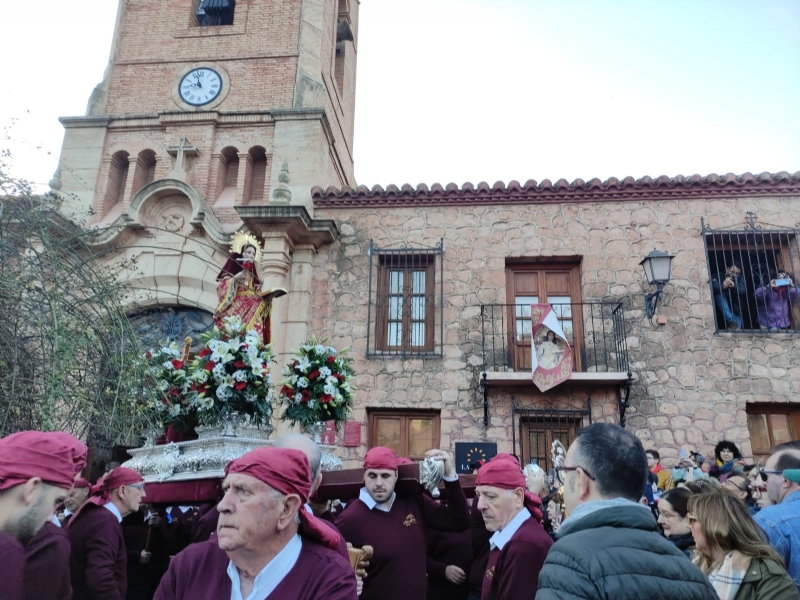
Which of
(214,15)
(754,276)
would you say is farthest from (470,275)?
(214,15)

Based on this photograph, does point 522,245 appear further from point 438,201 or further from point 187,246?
point 187,246

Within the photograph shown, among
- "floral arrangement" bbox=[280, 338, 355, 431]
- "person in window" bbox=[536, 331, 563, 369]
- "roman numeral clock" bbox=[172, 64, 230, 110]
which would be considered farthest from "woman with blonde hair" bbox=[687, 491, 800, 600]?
"roman numeral clock" bbox=[172, 64, 230, 110]

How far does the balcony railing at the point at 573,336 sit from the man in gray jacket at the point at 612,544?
7.27 meters

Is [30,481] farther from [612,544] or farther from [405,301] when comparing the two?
[405,301]

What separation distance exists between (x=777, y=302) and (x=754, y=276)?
2.25 ft

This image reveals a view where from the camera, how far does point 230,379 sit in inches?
183

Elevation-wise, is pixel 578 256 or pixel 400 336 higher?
pixel 578 256

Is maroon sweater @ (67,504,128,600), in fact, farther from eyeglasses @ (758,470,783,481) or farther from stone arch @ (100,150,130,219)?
stone arch @ (100,150,130,219)

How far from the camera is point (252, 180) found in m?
11.8

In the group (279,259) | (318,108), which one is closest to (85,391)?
(279,259)

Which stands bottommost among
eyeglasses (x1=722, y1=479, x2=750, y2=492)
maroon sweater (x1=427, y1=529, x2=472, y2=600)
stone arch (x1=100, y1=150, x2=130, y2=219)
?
maroon sweater (x1=427, y1=529, x2=472, y2=600)

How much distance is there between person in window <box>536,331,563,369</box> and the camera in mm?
9250

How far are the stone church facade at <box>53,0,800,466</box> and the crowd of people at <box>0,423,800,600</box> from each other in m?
5.24

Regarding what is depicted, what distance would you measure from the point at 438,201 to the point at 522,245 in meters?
1.65
